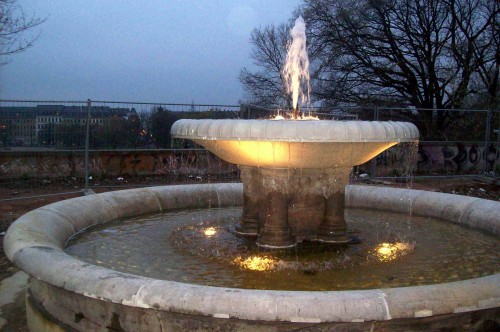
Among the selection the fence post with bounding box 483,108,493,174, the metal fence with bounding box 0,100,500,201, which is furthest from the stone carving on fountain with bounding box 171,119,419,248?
the fence post with bounding box 483,108,493,174

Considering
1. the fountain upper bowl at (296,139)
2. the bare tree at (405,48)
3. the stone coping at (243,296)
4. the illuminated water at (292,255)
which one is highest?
the bare tree at (405,48)

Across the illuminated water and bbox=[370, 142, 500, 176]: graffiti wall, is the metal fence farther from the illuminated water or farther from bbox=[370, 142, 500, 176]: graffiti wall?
the illuminated water

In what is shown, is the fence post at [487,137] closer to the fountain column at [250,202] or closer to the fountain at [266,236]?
the fountain at [266,236]

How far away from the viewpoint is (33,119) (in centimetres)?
1180

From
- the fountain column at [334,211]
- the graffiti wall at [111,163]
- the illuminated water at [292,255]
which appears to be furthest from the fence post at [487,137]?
the fountain column at [334,211]

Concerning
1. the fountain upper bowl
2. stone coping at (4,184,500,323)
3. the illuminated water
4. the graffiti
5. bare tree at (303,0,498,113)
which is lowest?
the illuminated water

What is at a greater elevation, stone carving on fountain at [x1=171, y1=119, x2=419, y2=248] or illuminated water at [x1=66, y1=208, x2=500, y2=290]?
stone carving on fountain at [x1=171, y1=119, x2=419, y2=248]

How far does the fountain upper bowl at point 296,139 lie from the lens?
459 centimetres

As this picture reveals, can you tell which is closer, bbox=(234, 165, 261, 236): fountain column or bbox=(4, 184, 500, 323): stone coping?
bbox=(4, 184, 500, 323): stone coping

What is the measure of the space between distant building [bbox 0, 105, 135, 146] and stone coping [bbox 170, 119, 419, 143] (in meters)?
7.98

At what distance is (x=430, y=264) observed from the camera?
205 inches

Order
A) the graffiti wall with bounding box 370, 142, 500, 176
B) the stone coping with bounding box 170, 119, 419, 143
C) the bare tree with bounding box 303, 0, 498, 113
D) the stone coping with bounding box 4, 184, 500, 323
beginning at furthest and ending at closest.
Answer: the bare tree with bounding box 303, 0, 498, 113, the graffiti wall with bounding box 370, 142, 500, 176, the stone coping with bounding box 170, 119, 419, 143, the stone coping with bounding box 4, 184, 500, 323

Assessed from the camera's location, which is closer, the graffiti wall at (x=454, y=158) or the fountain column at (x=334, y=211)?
the fountain column at (x=334, y=211)

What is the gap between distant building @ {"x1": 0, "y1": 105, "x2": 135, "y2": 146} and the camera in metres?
11.5
